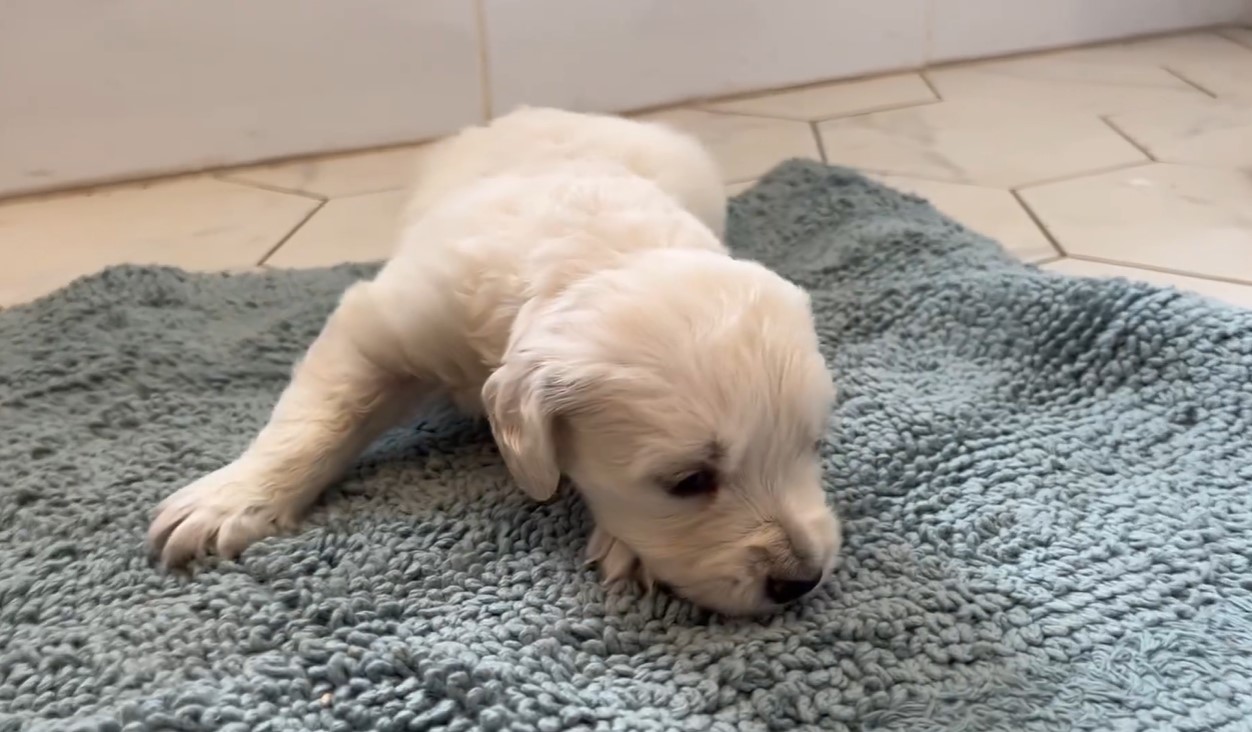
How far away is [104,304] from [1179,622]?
1.67m

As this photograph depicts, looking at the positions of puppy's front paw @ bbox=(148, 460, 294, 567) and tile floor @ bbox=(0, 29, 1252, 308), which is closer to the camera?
puppy's front paw @ bbox=(148, 460, 294, 567)

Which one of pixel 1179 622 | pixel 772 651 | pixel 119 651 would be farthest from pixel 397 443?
pixel 1179 622

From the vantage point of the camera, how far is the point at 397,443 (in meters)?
1.54

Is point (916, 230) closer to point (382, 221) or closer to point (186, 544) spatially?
point (382, 221)

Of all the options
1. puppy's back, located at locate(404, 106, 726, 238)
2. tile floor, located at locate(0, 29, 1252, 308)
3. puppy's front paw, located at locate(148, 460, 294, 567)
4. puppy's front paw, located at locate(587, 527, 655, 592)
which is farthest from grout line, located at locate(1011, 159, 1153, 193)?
puppy's front paw, located at locate(148, 460, 294, 567)

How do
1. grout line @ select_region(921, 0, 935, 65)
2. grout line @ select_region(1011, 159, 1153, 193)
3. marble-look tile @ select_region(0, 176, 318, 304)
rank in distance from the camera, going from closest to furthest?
marble-look tile @ select_region(0, 176, 318, 304), grout line @ select_region(1011, 159, 1153, 193), grout line @ select_region(921, 0, 935, 65)

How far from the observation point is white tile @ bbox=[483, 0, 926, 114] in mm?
2918

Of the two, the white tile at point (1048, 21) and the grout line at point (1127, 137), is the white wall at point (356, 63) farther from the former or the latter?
the grout line at point (1127, 137)

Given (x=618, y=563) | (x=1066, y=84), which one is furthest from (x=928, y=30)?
(x=618, y=563)

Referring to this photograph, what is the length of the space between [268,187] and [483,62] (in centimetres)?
64

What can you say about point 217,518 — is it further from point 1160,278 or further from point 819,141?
point 819,141

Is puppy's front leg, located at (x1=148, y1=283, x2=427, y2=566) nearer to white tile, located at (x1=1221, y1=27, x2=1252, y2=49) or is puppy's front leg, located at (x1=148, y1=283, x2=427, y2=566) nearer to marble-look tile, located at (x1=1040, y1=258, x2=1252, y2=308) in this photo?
marble-look tile, located at (x1=1040, y1=258, x2=1252, y2=308)

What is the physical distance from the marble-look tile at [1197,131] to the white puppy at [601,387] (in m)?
1.72

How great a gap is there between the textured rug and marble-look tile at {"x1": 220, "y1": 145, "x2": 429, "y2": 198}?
0.80 metres
